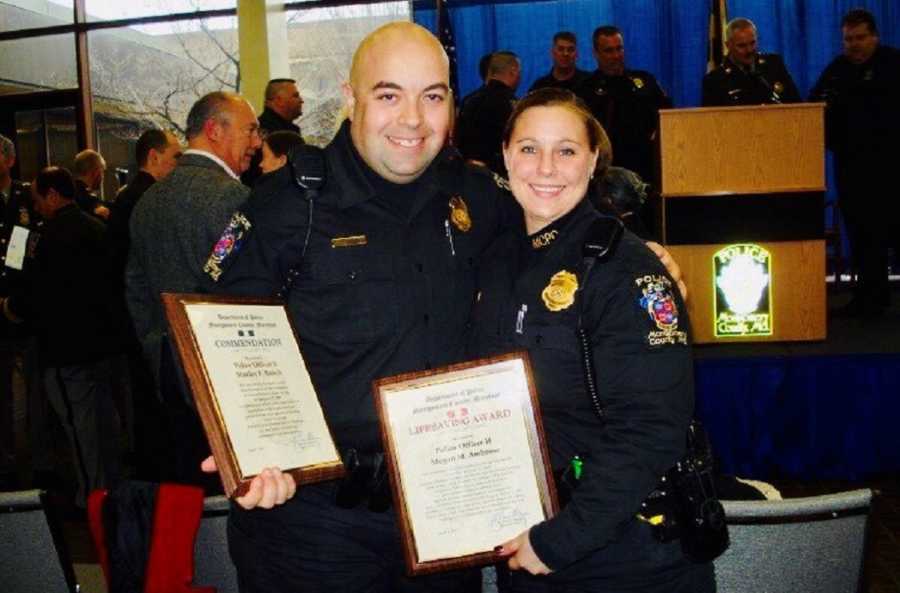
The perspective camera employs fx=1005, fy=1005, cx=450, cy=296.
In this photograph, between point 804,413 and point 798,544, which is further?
point 804,413

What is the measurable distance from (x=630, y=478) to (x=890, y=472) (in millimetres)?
3687

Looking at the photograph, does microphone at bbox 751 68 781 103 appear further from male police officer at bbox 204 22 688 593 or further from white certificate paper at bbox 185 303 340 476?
white certificate paper at bbox 185 303 340 476

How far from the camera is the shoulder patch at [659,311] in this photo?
1.74 m

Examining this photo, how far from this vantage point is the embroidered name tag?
6.55 ft

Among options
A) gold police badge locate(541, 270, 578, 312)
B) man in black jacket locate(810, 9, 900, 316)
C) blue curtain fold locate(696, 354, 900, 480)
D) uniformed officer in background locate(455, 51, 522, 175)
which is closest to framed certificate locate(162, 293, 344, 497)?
gold police badge locate(541, 270, 578, 312)

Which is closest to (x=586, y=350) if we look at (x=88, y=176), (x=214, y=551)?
(x=214, y=551)

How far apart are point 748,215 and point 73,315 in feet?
11.2

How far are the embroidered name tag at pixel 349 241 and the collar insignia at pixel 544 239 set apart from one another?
337 mm

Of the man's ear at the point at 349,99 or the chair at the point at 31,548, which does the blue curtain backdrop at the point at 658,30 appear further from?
the chair at the point at 31,548

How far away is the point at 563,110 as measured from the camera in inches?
75.2

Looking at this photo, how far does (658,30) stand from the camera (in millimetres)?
9508

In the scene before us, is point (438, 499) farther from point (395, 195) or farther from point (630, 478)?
point (395, 195)

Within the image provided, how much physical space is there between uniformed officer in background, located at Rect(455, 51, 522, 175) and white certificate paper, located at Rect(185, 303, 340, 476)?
14.7 feet

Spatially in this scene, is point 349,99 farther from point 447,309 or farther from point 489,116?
point 489,116
